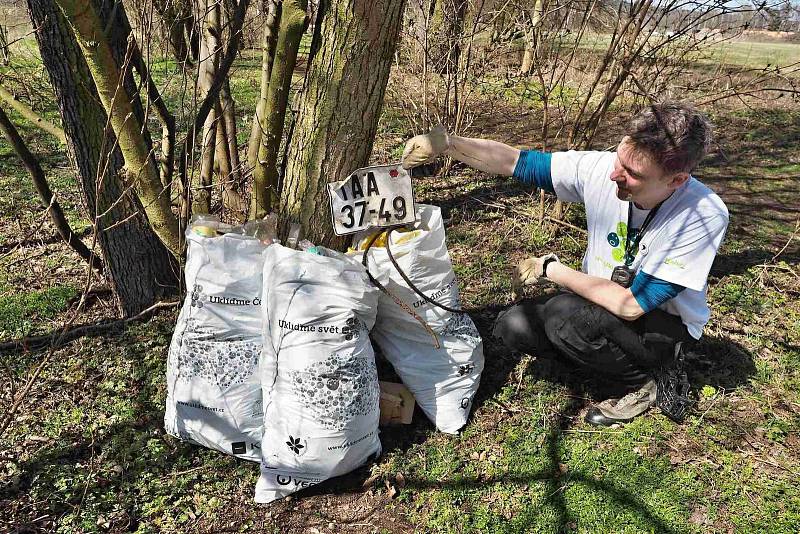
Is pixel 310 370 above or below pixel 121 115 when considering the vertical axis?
below

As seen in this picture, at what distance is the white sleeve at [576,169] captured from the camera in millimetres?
2357

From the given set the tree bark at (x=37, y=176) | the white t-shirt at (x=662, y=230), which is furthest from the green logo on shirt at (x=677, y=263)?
the tree bark at (x=37, y=176)

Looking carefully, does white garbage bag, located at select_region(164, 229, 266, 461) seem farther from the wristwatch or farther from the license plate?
the wristwatch

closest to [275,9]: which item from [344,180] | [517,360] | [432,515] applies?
[344,180]

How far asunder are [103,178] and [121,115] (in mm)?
357

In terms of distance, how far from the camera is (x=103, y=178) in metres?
2.34

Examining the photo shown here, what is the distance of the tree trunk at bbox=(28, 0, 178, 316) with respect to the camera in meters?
2.36

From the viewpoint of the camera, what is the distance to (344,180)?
223 centimetres

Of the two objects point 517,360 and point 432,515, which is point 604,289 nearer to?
point 517,360

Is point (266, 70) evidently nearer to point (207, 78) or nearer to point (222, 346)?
point (207, 78)

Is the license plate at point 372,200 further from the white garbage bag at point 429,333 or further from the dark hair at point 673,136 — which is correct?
the dark hair at point 673,136

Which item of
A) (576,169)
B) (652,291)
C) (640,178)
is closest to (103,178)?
(576,169)

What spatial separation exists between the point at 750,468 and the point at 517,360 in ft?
3.26

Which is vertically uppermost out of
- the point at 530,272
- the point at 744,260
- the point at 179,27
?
the point at 179,27
